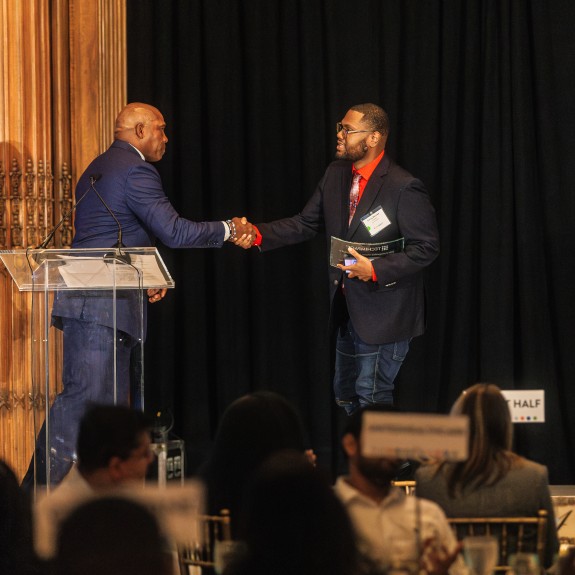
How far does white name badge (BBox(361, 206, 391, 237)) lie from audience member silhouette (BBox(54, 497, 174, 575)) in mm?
3499

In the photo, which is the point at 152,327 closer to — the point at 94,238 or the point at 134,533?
the point at 94,238

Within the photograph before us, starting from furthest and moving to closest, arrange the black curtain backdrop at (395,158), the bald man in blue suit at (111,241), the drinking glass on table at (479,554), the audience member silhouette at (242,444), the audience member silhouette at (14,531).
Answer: the black curtain backdrop at (395,158) → the bald man in blue suit at (111,241) → the audience member silhouette at (242,444) → the drinking glass on table at (479,554) → the audience member silhouette at (14,531)

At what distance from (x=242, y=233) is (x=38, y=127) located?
50.0 inches

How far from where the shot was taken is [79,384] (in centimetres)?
419

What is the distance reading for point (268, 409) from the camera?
9.16 ft

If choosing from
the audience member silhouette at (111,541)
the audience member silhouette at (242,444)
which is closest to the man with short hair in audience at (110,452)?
the audience member silhouette at (242,444)

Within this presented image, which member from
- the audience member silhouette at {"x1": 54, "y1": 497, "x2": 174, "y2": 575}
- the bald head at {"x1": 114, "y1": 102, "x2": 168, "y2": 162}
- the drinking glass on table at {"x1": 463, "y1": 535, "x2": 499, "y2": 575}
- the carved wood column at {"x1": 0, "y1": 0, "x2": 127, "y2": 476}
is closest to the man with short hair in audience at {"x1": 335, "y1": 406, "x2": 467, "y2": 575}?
the drinking glass on table at {"x1": 463, "y1": 535, "x2": 499, "y2": 575}

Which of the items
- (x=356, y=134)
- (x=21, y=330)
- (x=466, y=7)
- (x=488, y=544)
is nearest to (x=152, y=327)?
(x=21, y=330)

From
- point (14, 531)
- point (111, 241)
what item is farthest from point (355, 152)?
point (14, 531)

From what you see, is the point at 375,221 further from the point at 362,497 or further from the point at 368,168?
the point at 362,497

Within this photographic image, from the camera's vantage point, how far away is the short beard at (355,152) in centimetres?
519

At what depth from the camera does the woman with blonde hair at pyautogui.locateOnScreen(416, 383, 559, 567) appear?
2.76 metres

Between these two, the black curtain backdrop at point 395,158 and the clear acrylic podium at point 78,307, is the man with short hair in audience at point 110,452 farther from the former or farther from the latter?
the black curtain backdrop at point 395,158

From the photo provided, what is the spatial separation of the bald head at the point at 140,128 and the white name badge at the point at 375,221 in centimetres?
109
